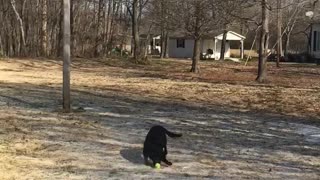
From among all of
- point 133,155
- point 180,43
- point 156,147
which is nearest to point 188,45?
point 180,43

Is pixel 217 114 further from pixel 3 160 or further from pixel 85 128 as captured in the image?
pixel 3 160

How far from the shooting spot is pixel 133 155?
297 inches

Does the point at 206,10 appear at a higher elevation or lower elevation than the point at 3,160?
higher

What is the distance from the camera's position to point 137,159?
726 centimetres

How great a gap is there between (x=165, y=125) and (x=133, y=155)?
2.86m

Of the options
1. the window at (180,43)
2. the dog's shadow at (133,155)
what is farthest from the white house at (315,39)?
the dog's shadow at (133,155)

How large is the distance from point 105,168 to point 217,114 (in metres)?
5.83

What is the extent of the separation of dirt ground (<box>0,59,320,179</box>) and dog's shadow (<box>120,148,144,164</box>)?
1 cm

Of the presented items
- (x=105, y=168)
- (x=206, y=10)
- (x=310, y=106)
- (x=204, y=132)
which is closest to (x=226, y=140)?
(x=204, y=132)

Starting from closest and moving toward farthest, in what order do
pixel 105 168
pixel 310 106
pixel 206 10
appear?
pixel 105 168, pixel 310 106, pixel 206 10

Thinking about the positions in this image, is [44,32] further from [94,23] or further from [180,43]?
[180,43]

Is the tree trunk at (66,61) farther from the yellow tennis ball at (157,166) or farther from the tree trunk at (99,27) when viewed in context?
the tree trunk at (99,27)

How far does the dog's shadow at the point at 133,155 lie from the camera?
7.19m

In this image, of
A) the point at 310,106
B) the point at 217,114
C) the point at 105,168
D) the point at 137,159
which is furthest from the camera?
the point at 310,106
